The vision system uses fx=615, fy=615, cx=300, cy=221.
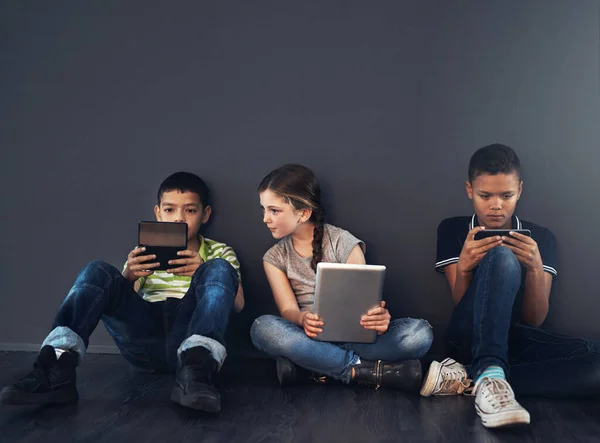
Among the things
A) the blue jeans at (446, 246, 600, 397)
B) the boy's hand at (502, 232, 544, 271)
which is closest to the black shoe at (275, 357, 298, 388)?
the blue jeans at (446, 246, 600, 397)

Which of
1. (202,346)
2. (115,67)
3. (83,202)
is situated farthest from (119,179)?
(202,346)

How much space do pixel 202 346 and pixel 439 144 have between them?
133 cm

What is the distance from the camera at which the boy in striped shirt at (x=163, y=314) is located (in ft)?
6.15

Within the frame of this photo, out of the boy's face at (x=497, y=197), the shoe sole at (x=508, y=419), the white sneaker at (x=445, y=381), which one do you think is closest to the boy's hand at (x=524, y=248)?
the boy's face at (x=497, y=197)

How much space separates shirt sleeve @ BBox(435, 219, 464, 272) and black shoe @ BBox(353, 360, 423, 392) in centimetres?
51

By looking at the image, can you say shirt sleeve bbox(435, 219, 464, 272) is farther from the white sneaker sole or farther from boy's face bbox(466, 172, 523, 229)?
the white sneaker sole

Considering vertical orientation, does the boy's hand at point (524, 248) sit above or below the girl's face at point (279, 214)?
below

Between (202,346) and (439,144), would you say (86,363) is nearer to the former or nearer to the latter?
(202,346)

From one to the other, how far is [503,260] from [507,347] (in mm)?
293

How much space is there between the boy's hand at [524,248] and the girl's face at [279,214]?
31.1 inches

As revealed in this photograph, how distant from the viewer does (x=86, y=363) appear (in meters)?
2.55

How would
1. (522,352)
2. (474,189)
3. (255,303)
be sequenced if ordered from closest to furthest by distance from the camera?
(522,352), (474,189), (255,303)

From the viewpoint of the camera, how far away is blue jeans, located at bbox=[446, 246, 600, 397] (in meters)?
2.03

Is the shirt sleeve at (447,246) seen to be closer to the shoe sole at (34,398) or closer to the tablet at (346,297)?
the tablet at (346,297)
